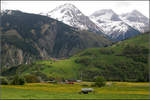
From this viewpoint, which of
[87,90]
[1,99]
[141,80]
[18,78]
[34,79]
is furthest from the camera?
[141,80]

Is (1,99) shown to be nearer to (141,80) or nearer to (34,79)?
(34,79)

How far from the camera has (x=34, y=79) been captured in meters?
170

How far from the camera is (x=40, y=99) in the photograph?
46969mm

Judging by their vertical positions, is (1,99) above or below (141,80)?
above

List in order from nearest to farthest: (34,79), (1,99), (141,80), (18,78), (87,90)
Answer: (1,99) < (87,90) < (18,78) < (34,79) < (141,80)

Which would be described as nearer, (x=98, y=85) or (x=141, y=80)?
(x=98, y=85)

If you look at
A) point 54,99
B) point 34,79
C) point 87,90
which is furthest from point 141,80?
point 54,99

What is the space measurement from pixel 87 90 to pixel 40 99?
27.1m

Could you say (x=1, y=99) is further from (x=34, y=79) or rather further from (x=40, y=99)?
(x=34, y=79)

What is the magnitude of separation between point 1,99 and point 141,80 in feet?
527

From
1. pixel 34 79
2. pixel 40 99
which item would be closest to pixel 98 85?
pixel 34 79

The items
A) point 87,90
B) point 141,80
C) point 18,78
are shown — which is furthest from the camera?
point 141,80

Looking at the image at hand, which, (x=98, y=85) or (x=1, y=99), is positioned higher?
(x=1, y=99)

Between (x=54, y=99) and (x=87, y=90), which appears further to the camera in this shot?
(x=87, y=90)
